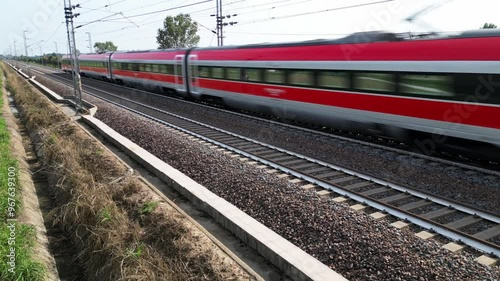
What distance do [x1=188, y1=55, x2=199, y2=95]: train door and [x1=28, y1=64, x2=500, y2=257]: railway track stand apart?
8.75 metres

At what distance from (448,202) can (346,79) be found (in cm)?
511

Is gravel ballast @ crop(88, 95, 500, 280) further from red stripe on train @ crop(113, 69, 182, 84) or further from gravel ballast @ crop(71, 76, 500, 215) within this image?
red stripe on train @ crop(113, 69, 182, 84)

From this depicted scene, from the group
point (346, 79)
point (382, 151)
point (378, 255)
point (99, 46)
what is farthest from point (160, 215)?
point (99, 46)

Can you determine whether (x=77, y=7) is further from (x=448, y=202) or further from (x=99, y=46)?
(x=99, y=46)

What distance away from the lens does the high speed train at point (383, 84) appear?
26.2 feet

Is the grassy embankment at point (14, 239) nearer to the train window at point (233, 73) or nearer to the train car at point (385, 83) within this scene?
the train car at point (385, 83)

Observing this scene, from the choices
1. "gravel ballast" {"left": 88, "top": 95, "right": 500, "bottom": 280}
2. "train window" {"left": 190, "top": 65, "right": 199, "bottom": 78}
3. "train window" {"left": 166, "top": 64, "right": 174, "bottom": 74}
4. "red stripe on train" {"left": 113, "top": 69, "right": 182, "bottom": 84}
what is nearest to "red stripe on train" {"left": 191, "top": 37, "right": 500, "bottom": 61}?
"gravel ballast" {"left": 88, "top": 95, "right": 500, "bottom": 280}

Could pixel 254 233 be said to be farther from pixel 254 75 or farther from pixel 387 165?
pixel 254 75

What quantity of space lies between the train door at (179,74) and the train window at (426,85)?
43.8ft

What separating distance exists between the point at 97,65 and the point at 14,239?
3506 cm

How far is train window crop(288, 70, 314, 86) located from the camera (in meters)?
12.2

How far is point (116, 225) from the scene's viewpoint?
5.79 metres

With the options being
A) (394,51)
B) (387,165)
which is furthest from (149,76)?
(387,165)

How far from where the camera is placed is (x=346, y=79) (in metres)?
11.0
